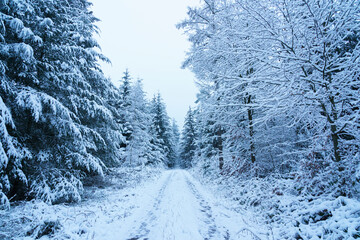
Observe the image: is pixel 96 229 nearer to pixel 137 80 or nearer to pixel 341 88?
pixel 341 88

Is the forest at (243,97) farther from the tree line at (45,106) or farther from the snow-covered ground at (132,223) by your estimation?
the snow-covered ground at (132,223)

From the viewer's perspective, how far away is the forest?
3.48 meters

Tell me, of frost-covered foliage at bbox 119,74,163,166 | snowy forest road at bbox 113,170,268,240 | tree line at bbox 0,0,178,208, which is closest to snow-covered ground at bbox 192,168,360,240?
snowy forest road at bbox 113,170,268,240

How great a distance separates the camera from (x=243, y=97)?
6.65m

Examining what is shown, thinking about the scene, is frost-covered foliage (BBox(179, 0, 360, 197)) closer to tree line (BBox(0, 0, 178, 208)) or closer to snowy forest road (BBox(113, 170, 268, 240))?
snowy forest road (BBox(113, 170, 268, 240))

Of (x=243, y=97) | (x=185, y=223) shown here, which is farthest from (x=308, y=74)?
(x=185, y=223)

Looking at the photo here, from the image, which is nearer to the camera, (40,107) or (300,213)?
(300,213)

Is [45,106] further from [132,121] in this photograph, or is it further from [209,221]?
[132,121]

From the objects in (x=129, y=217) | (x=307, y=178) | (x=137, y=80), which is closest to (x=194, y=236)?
(x=129, y=217)

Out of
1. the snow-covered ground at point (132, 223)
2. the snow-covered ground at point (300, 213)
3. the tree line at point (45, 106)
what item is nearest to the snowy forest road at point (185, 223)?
the snow-covered ground at point (132, 223)

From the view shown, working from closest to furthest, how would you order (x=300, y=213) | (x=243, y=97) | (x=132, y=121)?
(x=300, y=213), (x=243, y=97), (x=132, y=121)

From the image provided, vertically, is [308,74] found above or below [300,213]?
above

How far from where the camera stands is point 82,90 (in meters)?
9.10

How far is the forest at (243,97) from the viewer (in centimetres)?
348
